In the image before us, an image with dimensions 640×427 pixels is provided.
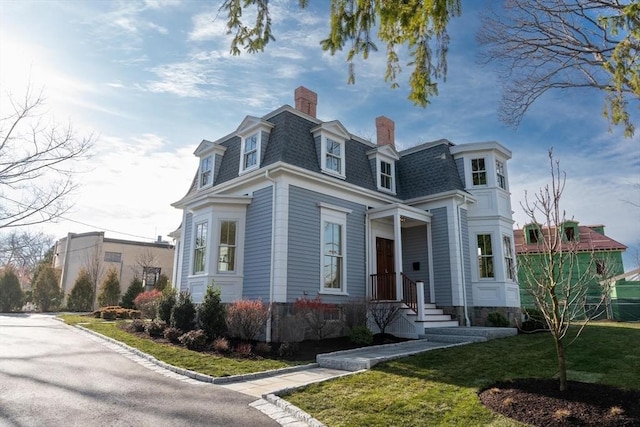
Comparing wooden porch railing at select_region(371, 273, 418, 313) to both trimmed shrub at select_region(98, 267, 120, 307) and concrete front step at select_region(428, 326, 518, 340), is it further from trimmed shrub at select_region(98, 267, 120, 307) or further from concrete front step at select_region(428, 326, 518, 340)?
trimmed shrub at select_region(98, 267, 120, 307)

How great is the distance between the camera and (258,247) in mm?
11672

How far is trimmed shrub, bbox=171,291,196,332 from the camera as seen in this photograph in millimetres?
11088

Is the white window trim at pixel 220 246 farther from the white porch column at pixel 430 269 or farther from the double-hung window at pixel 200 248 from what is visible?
the white porch column at pixel 430 269

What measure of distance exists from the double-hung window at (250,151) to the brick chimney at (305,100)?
2.45m

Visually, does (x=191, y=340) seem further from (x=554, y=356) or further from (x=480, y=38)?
(x=480, y=38)

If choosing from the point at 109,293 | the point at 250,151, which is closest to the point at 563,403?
the point at 250,151

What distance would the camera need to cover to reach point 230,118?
1420 centimetres

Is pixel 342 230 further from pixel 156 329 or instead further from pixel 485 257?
pixel 156 329

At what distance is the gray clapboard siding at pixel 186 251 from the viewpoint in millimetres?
13977

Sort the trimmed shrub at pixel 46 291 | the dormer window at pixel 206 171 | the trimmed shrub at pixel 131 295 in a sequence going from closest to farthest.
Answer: the dormer window at pixel 206 171 < the trimmed shrub at pixel 131 295 < the trimmed shrub at pixel 46 291

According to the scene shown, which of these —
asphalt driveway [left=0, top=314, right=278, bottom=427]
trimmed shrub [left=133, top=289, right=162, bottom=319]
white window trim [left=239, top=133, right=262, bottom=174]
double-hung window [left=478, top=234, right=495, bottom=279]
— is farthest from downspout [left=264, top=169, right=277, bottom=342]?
double-hung window [left=478, top=234, right=495, bottom=279]

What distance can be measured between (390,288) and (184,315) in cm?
665

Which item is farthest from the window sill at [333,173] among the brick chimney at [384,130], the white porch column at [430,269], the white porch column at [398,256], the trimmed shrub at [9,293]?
the trimmed shrub at [9,293]

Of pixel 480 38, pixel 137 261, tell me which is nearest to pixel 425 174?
pixel 480 38
